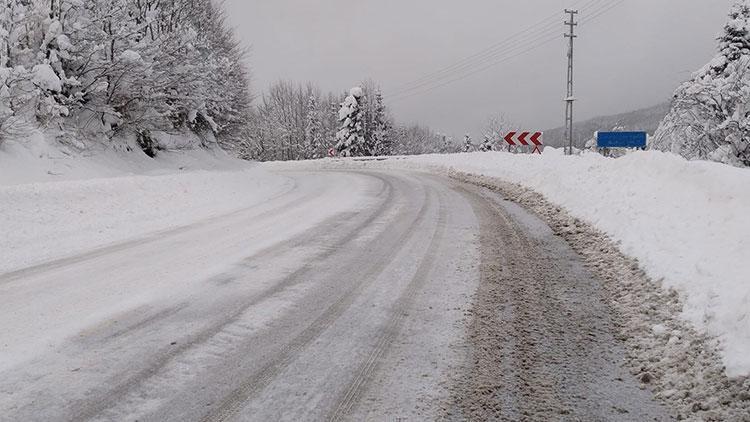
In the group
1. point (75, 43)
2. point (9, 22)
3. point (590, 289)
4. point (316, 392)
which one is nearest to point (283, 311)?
point (316, 392)

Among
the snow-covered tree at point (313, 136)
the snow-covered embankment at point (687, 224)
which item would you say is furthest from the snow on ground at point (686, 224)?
Result: the snow-covered tree at point (313, 136)

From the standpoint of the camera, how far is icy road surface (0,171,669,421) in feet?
9.92

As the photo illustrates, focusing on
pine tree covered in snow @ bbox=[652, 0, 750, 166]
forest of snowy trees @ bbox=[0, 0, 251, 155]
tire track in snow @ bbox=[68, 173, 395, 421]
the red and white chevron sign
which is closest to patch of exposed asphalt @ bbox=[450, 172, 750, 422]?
tire track in snow @ bbox=[68, 173, 395, 421]

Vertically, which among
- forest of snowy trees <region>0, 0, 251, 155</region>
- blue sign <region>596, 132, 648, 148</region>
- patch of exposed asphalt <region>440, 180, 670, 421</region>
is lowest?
patch of exposed asphalt <region>440, 180, 670, 421</region>

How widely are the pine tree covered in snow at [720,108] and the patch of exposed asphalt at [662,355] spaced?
739 inches

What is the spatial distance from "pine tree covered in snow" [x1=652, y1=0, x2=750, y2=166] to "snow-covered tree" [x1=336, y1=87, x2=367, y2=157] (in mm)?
34612

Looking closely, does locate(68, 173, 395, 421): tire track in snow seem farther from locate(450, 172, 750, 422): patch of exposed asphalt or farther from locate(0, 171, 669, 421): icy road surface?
locate(450, 172, 750, 422): patch of exposed asphalt

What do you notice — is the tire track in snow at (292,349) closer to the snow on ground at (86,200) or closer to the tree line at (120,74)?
the snow on ground at (86,200)

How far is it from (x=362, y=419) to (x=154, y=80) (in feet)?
65.3

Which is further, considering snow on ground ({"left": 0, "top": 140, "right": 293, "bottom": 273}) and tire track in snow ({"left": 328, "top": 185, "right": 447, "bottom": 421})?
snow on ground ({"left": 0, "top": 140, "right": 293, "bottom": 273})

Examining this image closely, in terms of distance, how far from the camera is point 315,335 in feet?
13.2

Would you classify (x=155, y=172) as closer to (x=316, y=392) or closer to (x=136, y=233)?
(x=136, y=233)

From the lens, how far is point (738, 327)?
11.1ft

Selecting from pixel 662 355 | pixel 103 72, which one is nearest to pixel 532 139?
pixel 103 72
